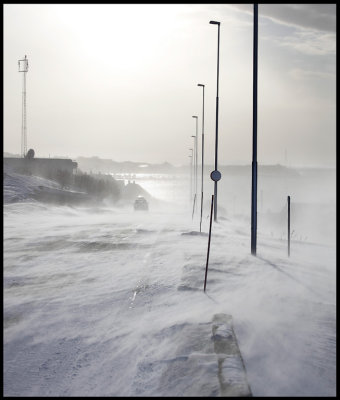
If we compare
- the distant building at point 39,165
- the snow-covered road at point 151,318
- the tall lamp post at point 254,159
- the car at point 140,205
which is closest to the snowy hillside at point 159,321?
the snow-covered road at point 151,318

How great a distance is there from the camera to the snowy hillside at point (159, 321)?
504 centimetres

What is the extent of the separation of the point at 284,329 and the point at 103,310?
3.38 m

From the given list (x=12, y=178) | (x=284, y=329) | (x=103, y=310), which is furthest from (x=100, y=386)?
(x=12, y=178)

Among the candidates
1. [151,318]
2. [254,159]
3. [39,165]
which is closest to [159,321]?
[151,318]

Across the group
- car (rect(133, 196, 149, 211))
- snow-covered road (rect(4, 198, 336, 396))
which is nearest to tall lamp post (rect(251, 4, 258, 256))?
snow-covered road (rect(4, 198, 336, 396))

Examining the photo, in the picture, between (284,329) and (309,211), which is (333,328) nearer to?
(284,329)

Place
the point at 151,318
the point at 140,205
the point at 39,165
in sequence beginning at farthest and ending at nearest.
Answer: the point at 39,165, the point at 140,205, the point at 151,318

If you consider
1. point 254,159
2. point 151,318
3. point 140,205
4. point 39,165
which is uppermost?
point 39,165

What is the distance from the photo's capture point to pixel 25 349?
6.03 meters

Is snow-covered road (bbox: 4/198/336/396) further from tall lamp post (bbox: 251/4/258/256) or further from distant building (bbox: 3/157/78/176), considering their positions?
distant building (bbox: 3/157/78/176)

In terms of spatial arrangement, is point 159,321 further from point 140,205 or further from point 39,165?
point 39,165

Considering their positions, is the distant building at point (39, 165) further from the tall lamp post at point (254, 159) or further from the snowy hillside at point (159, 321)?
the snowy hillside at point (159, 321)

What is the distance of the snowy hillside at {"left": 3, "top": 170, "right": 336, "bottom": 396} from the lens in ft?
16.5

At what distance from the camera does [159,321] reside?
6930 mm
